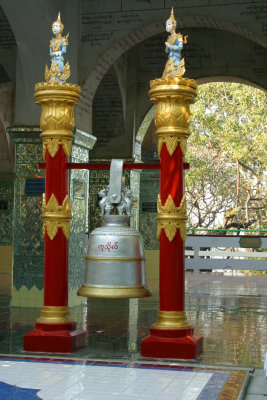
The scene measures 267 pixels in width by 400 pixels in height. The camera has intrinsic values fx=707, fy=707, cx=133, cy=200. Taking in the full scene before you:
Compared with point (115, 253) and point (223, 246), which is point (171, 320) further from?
point (223, 246)

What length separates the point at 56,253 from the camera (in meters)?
6.36

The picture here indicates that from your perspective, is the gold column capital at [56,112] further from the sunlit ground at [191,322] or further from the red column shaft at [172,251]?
the sunlit ground at [191,322]

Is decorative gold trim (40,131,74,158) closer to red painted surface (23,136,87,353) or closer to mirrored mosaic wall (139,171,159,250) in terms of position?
red painted surface (23,136,87,353)

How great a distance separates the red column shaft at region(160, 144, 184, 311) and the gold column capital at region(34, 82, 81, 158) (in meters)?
0.96

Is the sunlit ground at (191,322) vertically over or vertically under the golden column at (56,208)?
under

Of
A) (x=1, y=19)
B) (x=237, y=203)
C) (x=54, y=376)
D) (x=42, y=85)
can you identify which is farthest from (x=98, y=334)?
(x=237, y=203)

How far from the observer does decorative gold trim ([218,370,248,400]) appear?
4829mm

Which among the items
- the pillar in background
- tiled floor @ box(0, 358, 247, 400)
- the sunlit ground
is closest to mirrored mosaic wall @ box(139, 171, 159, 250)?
the sunlit ground

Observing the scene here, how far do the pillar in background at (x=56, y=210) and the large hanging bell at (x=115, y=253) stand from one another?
2.81 feet

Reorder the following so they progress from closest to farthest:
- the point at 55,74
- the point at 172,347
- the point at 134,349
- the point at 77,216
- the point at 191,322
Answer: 1. the point at 172,347
2. the point at 55,74
3. the point at 134,349
4. the point at 191,322
5. the point at 77,216

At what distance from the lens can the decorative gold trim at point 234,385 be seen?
4829mm

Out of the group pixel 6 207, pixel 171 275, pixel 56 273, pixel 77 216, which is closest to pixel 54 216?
pixel 56 273

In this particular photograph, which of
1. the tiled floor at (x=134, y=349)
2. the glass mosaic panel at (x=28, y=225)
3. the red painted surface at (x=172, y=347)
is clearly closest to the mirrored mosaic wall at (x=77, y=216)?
the glass mosaic panel at (x=28, y=225)

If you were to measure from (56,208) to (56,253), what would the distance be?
1.33 ft
